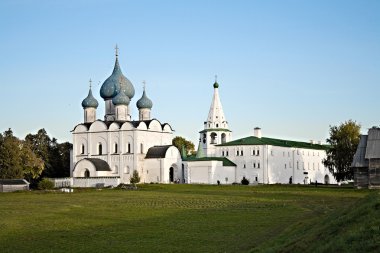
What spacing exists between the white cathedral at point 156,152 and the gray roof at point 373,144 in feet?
83.8

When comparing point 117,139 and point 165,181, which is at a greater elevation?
point 117,139

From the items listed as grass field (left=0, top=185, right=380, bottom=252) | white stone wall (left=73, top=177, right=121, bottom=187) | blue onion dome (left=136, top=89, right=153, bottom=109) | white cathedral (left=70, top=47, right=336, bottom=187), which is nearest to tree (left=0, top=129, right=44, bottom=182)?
white stone wall (left=73, top=177, right=121, bottom=187)

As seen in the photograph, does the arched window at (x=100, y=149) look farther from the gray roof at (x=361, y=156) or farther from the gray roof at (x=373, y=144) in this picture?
the gray roof at (x=373, y=144)

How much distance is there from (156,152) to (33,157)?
17.8 m

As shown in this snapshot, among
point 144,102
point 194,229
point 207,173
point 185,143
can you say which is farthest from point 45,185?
point 185,143

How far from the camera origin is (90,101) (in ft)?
303

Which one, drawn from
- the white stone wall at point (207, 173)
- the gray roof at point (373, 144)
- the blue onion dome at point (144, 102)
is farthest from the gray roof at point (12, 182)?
the gray roof at point (373, 144)

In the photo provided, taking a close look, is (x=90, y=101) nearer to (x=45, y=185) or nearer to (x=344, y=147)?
(x=45, y=185)

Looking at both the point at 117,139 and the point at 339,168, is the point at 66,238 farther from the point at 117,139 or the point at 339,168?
the point at 117,139

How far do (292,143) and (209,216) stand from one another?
6812 centimetres

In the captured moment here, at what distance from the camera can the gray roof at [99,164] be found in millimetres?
83250

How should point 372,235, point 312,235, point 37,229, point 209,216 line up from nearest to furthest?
point 372,235 < point 312,235 < point 37,229 < point 209,216

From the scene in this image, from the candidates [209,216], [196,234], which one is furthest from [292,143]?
[196,234]

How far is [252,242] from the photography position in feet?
64.0
